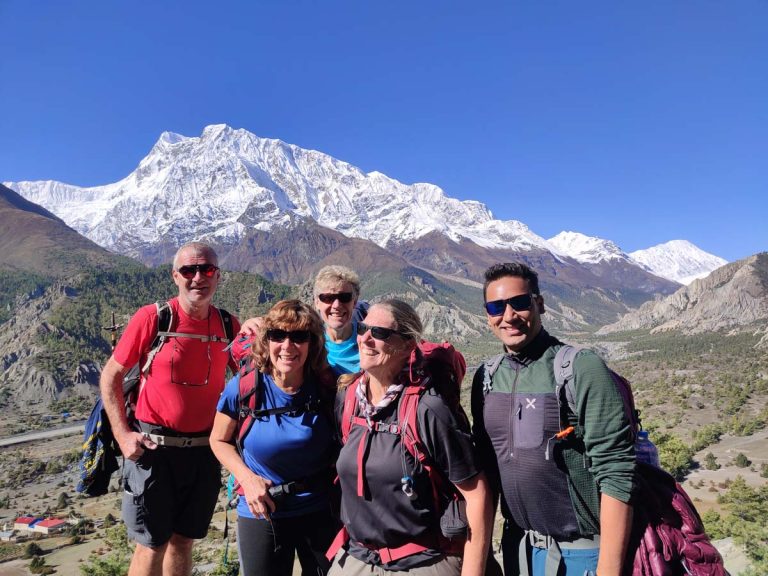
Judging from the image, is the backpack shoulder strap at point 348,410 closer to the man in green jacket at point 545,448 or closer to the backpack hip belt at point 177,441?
the man in green jacket at point 545,448

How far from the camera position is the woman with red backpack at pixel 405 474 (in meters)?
3.13

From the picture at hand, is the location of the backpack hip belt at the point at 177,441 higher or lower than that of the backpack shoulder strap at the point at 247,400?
lower

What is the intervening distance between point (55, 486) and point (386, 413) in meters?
76.3

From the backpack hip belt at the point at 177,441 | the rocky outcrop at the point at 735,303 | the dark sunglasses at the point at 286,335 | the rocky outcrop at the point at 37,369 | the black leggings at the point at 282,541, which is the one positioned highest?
the rocky outcrop at the point at 735,303

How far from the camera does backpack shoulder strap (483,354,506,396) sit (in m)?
3.48

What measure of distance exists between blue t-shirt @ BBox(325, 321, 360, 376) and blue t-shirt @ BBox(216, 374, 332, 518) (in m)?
0.60

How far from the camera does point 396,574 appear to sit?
328cm

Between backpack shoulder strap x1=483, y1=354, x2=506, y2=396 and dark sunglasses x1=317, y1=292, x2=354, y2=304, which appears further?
dark sunglasses x1=317, y1=292, x2=354, y2=304

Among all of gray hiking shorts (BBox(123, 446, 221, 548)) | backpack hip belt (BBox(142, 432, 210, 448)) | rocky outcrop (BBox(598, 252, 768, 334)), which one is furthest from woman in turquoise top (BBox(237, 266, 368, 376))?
rocky outcrop (BBox(598, 252, 768, 334))

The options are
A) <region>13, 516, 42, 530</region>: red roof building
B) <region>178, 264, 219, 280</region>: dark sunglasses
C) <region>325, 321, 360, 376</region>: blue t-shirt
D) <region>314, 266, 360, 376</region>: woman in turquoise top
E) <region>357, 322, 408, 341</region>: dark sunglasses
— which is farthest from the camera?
<region>13, 516, 42, 530</region>: red roof building

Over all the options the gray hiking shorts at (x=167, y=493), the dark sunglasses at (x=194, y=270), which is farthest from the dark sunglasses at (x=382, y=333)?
the gray hiking shorts at (x=167, y=493)

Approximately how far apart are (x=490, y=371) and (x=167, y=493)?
10.8ft

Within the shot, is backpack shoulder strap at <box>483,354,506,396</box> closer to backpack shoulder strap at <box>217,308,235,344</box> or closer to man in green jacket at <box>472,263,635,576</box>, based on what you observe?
man in green jacket at <box>472,263,635,576</box>

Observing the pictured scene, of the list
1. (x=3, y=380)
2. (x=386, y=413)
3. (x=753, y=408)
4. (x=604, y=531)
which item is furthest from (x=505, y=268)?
(x=3, y=380)
